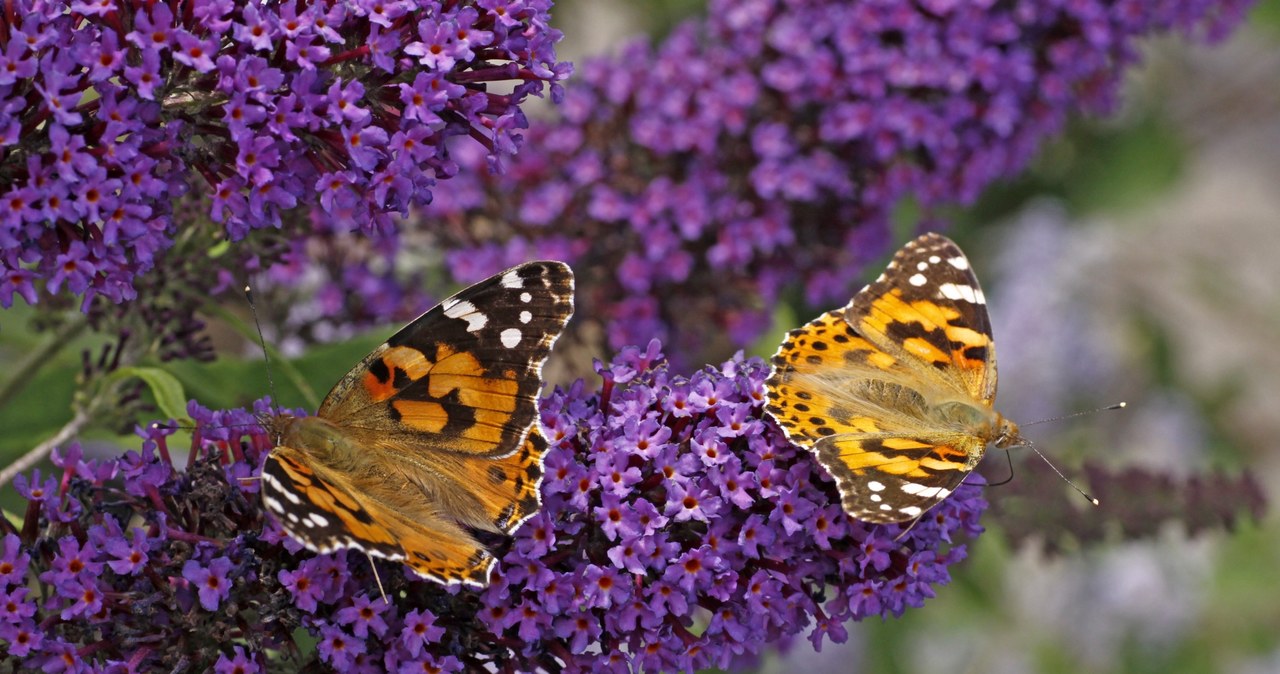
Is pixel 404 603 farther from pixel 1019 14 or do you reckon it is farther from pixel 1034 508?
pixel 1019 14

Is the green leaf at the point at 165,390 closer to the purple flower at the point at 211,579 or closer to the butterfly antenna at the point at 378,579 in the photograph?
the purple flower at the point at 211,579

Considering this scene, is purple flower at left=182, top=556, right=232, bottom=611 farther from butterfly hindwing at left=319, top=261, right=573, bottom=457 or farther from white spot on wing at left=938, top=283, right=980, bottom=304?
white spot on wing at left=938, top=283, right=980, bottom=304

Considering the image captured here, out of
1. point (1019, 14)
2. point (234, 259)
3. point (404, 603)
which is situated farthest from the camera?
point (1019, 14)

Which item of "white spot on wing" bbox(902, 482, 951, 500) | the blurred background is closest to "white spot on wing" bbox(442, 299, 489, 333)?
"white spot on wing" bbox(902, 482, 951, 500)

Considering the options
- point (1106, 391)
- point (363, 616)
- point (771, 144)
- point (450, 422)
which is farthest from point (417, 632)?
A: point (1106, 391)

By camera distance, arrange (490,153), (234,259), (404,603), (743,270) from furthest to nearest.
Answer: (743,270), (234,259), (490,153), (404,603)

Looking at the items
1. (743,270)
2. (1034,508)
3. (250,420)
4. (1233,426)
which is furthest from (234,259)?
(1233,426)

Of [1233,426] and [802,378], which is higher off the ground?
[802,378]
